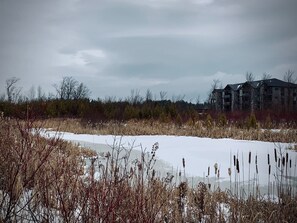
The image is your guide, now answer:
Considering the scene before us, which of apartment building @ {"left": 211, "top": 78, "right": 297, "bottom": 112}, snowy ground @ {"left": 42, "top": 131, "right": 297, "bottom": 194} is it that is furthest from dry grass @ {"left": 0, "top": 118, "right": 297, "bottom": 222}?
apartment building @ {"left": 211, "top": 78, "right": 297, "bottom": 112}

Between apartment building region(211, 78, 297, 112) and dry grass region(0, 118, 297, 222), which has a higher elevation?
apartment building region(211, 78, 297, 112)

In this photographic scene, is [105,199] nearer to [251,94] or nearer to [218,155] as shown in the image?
[218,155]

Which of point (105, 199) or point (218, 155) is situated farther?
point (218, 155)

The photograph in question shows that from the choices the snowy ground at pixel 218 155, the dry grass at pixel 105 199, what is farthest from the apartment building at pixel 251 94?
the dry grass at pixel 105 199

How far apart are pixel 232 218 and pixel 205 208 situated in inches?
25.7

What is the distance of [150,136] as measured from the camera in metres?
14.2

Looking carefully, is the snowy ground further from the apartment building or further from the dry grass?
the apartment building

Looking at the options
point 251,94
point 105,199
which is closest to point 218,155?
point 105,199

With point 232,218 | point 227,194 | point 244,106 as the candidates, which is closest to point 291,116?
point 227,194

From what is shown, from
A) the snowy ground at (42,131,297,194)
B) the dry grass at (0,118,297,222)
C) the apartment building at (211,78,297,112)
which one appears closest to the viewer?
the dry grass at (0,118,297,222)

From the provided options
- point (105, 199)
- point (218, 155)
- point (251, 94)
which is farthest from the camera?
point (251, 94)

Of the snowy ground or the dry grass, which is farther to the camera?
the snowy ground

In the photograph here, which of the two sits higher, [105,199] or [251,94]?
[251,94]

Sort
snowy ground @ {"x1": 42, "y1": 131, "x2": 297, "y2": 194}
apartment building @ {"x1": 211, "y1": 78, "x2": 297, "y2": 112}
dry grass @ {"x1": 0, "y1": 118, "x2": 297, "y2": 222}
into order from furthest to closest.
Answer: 1. apartment building @ {"x1": 211, "y1": 78, "x2": 297, "y2": 112}
2. snowy ground @ {"x1": 42, "y1": 131, "x2": 297, "y2": 194}
3. dry grass @ {"x1": 0, "y1": 118, "x2": 297, "y2": 222}
